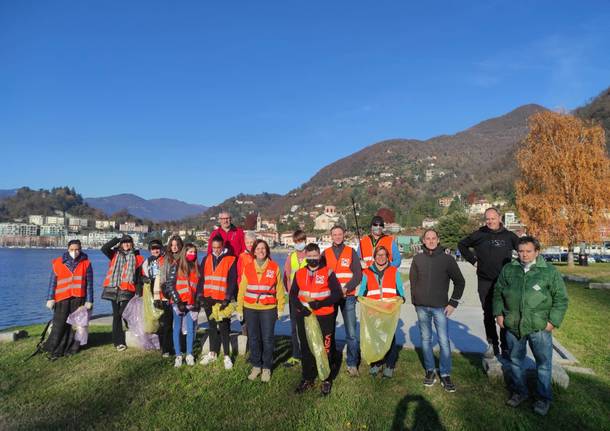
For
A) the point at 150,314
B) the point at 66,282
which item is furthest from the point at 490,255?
the point at 66,282

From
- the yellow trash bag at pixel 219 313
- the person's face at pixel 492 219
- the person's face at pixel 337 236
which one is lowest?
the yellow trash bag at pixel 219 313

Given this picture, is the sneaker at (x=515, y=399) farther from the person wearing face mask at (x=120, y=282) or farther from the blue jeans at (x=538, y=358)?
the person wearing face mask at (x=120, y=282)

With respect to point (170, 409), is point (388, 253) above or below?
above

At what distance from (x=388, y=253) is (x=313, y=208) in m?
184

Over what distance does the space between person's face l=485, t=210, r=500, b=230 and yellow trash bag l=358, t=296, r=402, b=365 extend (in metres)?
1.56

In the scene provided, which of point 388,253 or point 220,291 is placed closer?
point 388,253

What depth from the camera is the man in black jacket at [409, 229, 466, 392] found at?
16.8 feet

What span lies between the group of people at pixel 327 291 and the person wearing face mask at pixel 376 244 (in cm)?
1

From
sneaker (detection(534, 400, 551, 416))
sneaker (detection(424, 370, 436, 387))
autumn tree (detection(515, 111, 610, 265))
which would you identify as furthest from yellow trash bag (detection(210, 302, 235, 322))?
autumn tree (detection(515, 111, 610, 265))

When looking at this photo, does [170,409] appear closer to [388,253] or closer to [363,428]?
[363,428]

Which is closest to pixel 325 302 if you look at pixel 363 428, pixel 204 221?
pixel 363 428

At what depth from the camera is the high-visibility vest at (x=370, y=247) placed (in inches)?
223

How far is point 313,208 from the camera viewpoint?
189750mm

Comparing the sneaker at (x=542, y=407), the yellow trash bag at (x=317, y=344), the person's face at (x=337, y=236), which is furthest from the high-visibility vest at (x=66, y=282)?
the sneaker at (x=542, y=407)
